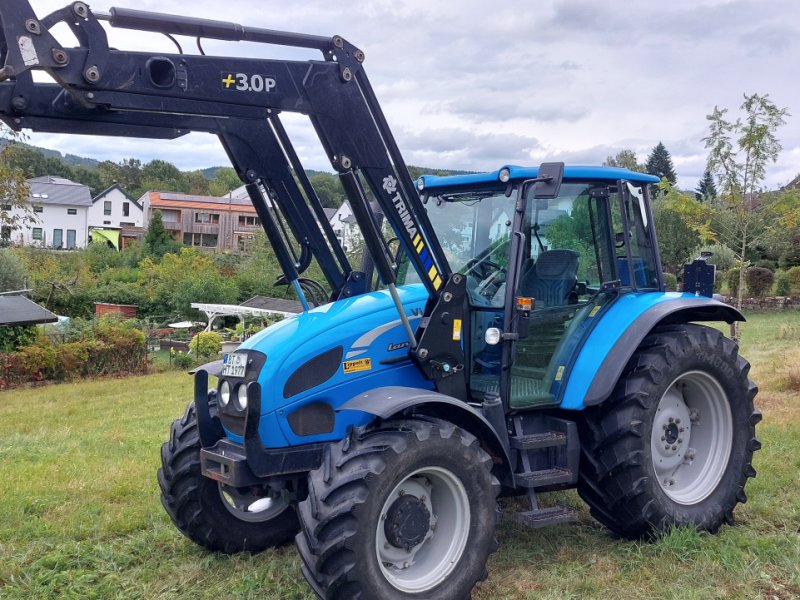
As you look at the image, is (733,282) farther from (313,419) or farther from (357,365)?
(313,419)

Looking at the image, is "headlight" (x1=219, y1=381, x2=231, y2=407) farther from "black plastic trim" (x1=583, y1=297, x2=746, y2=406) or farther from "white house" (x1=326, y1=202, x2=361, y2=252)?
"black plastic trim" (x1=583, y1=297, x2=746, y2=406)

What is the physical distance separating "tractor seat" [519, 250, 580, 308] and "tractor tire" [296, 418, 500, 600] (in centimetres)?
122

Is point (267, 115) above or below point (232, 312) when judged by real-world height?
above

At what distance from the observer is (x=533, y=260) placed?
5.30 metres

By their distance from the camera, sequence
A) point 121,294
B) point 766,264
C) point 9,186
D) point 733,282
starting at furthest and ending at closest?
1. point 121,294
2. point 766,264
3. point 733,282
4. point 9,186

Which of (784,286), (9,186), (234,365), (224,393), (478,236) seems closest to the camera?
(234,365)

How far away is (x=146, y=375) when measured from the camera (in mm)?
22141

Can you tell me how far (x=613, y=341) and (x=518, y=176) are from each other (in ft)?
4.13

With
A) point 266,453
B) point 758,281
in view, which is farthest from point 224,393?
point 758,281

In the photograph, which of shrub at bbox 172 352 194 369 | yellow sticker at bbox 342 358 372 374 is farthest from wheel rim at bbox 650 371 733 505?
shrub at bbox 172 352 194 369

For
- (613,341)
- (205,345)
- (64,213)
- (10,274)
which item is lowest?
(205,345)

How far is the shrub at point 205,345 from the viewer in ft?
82.4

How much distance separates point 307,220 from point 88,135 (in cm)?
160

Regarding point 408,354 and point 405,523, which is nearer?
point 405,523
